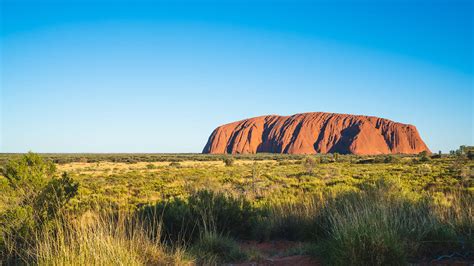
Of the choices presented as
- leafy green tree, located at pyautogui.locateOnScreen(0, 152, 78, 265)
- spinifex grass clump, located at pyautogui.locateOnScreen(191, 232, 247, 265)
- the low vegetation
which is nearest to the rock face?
the low vegetation

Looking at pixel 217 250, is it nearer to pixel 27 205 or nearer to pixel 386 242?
pixel 386 242

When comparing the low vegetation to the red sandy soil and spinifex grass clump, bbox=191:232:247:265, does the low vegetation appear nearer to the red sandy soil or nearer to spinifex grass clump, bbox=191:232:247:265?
spinifex grass clump, bbox=191:232:247:265

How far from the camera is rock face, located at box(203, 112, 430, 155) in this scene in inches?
4762

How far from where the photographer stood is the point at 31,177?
340 inches

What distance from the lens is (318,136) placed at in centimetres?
13162

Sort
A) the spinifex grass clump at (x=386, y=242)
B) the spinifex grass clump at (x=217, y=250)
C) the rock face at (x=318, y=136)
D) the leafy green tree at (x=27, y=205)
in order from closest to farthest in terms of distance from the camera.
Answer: the spinifex grass clump at (x=386, y=242)
the leafy green tree at (x=27, y=205)
the spinifex grass clump at (x=217, y=250)
the rock face at (x=318, y=136)

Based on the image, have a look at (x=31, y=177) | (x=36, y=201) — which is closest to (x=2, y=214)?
(x=36, y=201)

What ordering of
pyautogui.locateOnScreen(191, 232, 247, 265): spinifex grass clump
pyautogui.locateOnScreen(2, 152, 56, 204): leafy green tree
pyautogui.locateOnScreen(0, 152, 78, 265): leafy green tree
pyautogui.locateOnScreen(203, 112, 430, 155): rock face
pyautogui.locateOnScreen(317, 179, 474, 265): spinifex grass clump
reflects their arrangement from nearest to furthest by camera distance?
pyautogui.locateOnScreen(317, 179, 474, 265): spinifex grass clump < pyautogui.locateOnScreen(0, 152, 78, 265): leafy green tree < pyautogui.locateOnScreen(191, 232, 247, 265): spinifex grass clump < pyautogui.locateOnScreen(2, 152, 56, 204): leafy green tree < pyautogui.locateOnScreen(203, 112, 430, 155): rock face

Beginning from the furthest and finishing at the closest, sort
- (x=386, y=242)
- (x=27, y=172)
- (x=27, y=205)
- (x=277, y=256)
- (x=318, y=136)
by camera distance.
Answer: (x=318, y=136) → (x=27, y=172) → (x=27, y=205) → (x=277, y=256) → (x=386, y=242)

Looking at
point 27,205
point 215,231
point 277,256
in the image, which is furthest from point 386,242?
point 27,205

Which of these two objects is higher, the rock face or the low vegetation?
the rock face

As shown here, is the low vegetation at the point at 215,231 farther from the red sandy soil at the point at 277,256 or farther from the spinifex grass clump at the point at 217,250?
the red sandy soil at the point at 277,256

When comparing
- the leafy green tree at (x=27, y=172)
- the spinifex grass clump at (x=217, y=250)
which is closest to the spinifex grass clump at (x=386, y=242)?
the spinifex grass clump at (x=217, y=250)

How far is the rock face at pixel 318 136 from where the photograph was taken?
121 meters
